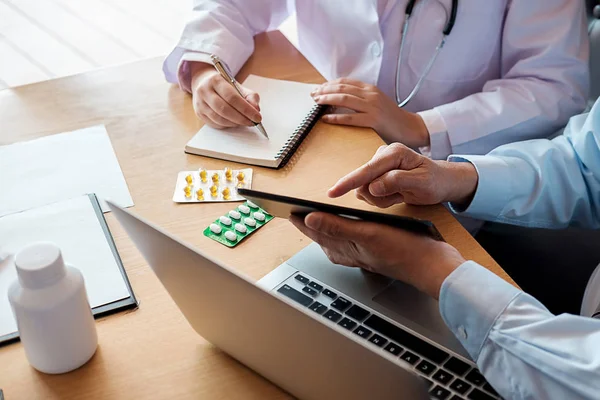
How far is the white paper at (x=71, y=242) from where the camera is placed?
2.64ft

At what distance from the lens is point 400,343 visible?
2.37 feet

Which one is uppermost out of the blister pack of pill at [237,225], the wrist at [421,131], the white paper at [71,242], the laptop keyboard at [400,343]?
the wrist at [421,131]

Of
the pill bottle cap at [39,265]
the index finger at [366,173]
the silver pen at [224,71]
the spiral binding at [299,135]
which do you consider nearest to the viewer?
the pill bottle cap at [39,265]

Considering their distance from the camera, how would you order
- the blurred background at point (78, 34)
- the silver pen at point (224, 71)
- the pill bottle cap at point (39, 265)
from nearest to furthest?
1. the pill bottle cap at point (39, 265)
2. the silver pen at point (224, 71)
3. the blurred background at point (78, 34)

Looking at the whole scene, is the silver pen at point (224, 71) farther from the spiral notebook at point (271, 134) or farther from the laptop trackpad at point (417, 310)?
the laptop trackpad at point (417, 310)

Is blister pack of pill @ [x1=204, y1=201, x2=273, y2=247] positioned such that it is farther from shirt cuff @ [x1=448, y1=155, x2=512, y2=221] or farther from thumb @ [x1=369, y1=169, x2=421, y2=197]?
shirt cuff @ [x1=448, y1=155, x2=512, y2=221]

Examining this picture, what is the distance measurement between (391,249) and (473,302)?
0.12 meters

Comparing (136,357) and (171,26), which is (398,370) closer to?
(136,357)

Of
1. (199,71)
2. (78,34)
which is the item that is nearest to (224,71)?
(199,71)

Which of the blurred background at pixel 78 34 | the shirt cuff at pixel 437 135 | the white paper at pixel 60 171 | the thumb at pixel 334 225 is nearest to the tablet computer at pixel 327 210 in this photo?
the thumb at pixel 334 225

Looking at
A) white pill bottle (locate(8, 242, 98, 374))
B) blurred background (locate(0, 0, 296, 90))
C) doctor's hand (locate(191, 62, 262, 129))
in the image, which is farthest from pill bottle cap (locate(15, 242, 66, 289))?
blurred background (locate(0, 0, 296, 90))

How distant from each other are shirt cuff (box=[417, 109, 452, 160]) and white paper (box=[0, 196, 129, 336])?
1.98 feet

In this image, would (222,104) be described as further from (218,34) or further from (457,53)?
(457,53)

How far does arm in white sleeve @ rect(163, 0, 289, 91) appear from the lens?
1.20 m
